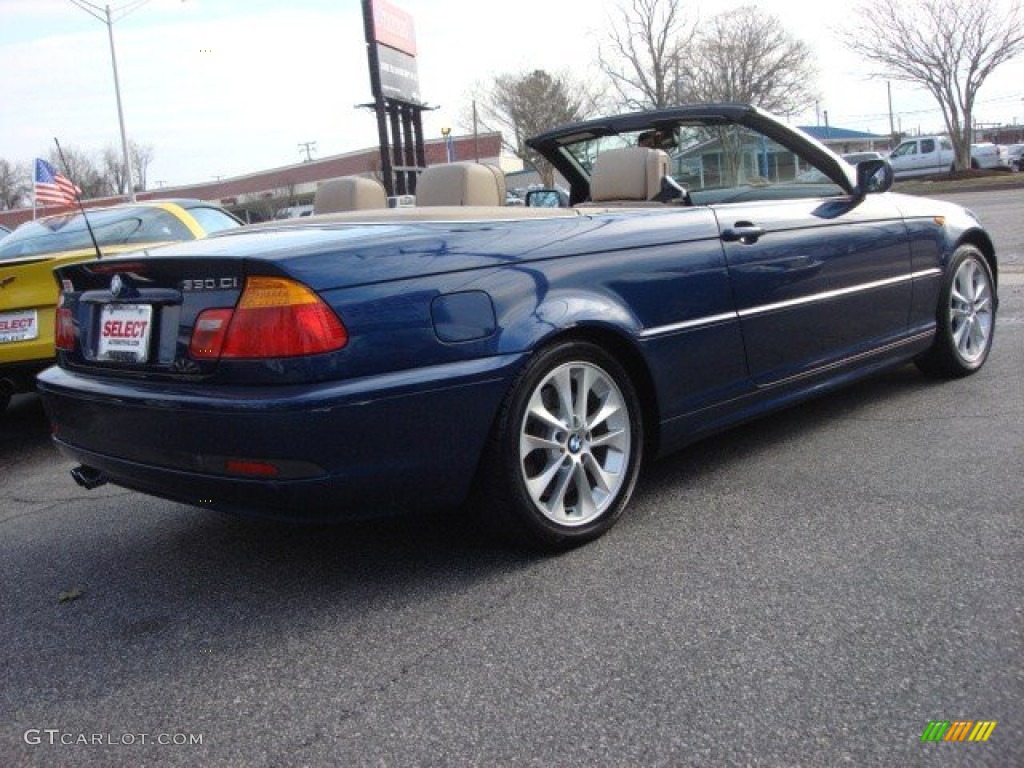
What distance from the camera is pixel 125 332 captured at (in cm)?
303

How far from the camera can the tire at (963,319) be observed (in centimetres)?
499

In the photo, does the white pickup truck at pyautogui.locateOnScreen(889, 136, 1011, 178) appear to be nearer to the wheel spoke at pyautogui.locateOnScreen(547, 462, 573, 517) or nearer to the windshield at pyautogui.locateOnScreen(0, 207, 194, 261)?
the windshield at pyautogui.locateOnScreen(0, 207, 194, 261)

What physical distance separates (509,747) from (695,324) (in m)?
1.92

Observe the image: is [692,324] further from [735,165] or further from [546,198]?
[546,198]

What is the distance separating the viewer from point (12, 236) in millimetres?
6500

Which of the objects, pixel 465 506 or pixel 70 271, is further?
pixel 70 271

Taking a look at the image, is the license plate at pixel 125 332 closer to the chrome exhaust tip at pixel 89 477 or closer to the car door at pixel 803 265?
the chrome exhaust tip at pixel 89 477

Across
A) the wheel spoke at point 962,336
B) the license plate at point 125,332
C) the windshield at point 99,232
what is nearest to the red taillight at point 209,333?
the license plate at point 125,332

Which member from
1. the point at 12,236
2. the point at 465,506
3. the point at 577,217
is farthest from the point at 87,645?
the point at 12,236

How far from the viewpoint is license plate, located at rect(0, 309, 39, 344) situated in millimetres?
5246

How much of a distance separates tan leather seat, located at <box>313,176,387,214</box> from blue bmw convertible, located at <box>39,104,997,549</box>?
0.05ft

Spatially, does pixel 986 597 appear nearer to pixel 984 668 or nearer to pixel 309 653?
pixel 984 668

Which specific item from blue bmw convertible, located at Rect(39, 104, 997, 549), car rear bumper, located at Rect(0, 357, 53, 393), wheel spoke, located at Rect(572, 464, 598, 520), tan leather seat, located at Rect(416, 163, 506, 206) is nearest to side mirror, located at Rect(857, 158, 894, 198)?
blue bmw convertible, located at Rect(39, 104, 997, 549)

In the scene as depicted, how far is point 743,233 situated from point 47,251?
4.29 m
